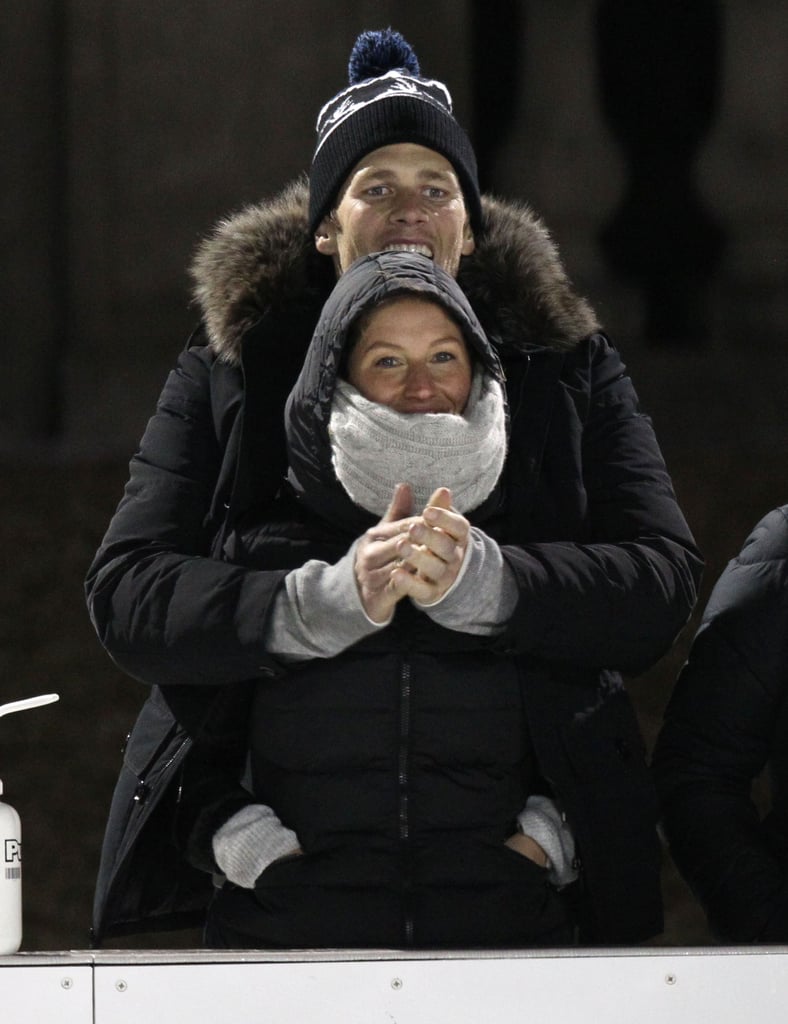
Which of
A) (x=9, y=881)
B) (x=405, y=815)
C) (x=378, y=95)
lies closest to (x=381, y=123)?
(x=378, y=95)

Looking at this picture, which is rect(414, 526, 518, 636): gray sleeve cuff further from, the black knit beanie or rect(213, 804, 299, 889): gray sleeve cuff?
the black knit beanie

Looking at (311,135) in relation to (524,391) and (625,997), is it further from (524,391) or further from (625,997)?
(625,997)

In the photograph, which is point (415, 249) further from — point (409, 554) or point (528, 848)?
point (528, 848)

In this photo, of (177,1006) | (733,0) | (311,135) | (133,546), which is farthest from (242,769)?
(733,0)

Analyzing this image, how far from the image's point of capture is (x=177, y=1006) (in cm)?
169

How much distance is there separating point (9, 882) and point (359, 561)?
406 mm

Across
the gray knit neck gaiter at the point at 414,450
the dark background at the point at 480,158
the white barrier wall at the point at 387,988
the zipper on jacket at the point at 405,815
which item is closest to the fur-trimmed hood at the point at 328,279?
the gray knit neck gaiter at the point at 414,450

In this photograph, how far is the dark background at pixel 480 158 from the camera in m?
3.56

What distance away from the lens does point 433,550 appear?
5.90 ft

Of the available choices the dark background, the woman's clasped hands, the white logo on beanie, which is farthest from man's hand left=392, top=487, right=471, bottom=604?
the dark background

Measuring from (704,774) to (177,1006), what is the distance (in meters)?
0.60

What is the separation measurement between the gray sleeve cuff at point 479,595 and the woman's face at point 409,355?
5.7 inches

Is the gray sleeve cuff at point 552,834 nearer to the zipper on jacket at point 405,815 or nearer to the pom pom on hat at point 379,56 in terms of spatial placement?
the zipper on jacket at point 405,815

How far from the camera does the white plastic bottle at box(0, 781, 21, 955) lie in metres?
1.76
